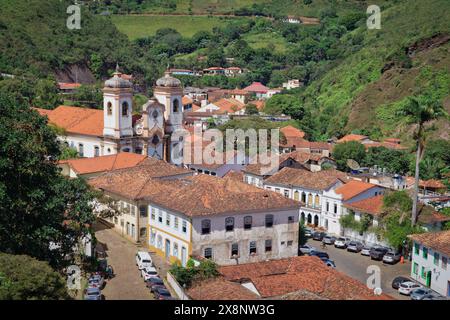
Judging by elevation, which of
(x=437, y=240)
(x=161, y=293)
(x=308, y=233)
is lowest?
(x=308, y=233)

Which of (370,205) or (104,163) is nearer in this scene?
(370,205)

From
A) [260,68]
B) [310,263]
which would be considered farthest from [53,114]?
[260,68]

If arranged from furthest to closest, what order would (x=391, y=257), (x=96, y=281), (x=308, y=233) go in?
(x=308, y=233) < (x=391, y=257) < (x=96, y=281)

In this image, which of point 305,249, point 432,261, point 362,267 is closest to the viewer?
point 432,261

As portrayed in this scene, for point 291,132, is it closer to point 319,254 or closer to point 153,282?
point 319,254

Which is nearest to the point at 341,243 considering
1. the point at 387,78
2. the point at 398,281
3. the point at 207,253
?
the point at 398,281

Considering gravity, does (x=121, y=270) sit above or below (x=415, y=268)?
above
